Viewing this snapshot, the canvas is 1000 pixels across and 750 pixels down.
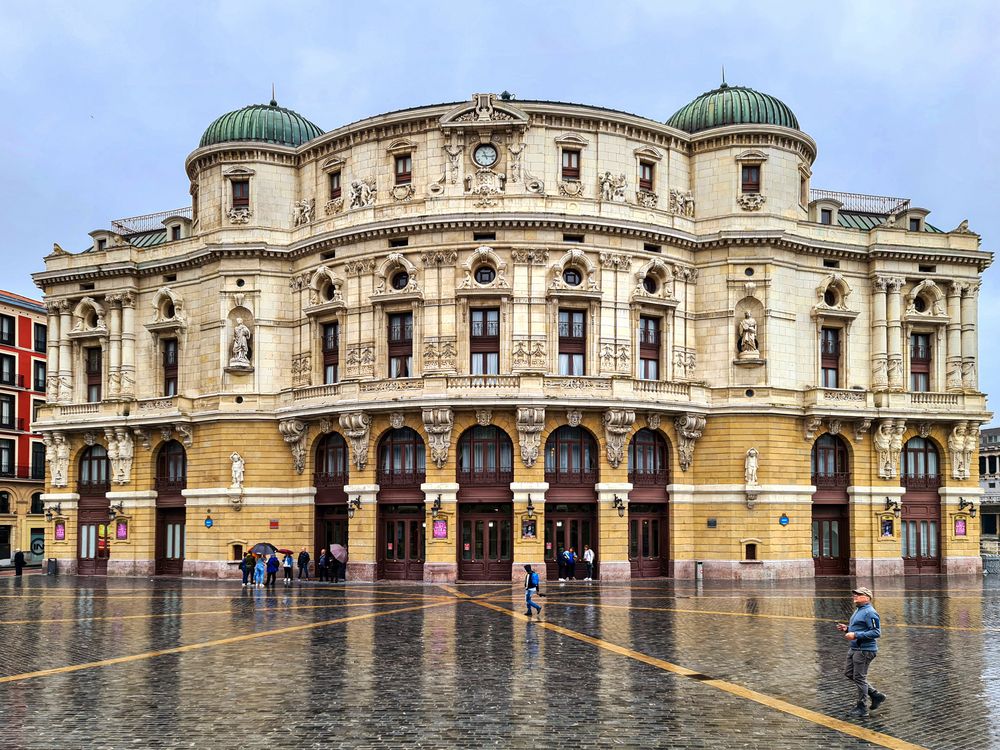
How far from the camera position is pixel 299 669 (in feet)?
86.2

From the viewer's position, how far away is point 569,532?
5622 centimetres

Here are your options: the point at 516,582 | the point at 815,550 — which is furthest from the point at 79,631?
the point at 815,550

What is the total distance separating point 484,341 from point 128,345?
25859 mm

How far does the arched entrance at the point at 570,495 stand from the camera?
184 feet

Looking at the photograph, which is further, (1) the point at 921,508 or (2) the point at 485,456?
(1) the point at 921,508

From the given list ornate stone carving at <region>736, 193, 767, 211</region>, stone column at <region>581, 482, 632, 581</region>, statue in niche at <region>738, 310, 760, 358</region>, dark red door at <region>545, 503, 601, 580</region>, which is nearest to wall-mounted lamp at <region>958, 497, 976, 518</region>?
statue in niche at <region>738, 310, 760, 358</region>

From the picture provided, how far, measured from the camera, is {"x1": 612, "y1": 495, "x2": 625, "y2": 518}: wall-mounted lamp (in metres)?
56.1

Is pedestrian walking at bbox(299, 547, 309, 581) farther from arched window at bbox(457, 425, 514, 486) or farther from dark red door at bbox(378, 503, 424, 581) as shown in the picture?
arched window at bbox(457, 425, 514, 486)

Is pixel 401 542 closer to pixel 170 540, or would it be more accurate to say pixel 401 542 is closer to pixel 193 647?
pixel 170 540

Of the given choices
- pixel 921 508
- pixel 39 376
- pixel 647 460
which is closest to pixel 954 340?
pixel 921 508

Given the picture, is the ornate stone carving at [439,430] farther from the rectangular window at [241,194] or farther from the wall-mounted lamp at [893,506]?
the wall-mounted lamp at [893,506]

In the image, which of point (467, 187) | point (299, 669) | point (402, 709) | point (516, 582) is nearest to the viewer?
point (402, 709)

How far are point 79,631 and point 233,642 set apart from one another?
6982 mm

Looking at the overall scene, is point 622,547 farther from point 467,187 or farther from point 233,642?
point 233,642
